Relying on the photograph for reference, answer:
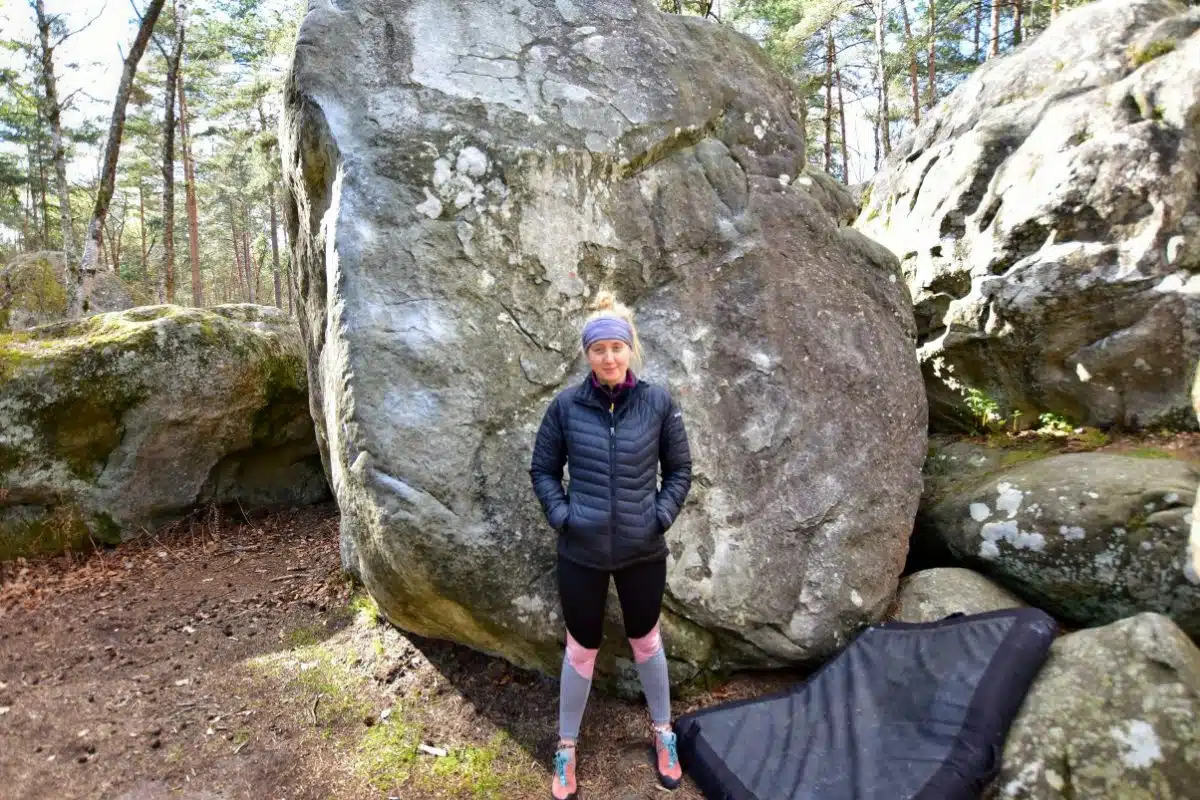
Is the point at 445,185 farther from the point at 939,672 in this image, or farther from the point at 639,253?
the point at 939,672

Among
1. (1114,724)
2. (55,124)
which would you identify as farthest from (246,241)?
(1114,724)

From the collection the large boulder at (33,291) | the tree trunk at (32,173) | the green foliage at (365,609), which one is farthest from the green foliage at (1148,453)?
the tree trunk at (32,173)

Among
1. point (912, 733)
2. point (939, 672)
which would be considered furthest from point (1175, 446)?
point (912, 733)

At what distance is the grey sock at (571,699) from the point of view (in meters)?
3.38

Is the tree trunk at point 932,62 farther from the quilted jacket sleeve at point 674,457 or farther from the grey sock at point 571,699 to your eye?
the grey sock at point 571,699

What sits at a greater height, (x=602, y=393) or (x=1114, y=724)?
(x=602, y=393)

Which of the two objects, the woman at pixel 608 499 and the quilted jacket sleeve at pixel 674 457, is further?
the quilted jacket sleeve at pixel 674 457

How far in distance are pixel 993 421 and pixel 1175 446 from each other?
1.24m

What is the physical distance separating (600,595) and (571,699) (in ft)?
1.93

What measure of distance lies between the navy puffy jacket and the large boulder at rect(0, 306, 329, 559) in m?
4.84

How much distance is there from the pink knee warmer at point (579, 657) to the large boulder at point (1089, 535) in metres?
2.90

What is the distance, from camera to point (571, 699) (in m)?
3.39

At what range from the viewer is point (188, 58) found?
17.6 metres

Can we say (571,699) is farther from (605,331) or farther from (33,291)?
(33,291)
